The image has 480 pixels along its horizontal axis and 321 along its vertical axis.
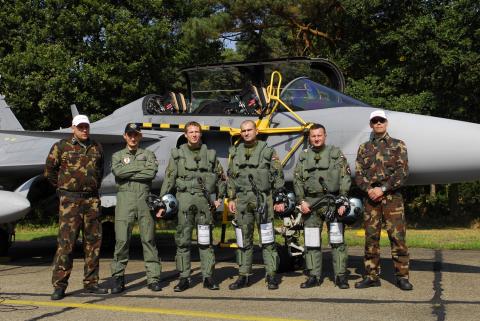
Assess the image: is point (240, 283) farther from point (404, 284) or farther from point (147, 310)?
point (404, 284)

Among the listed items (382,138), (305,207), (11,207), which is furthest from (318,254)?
(11,207)

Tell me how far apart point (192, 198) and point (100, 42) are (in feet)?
57.6

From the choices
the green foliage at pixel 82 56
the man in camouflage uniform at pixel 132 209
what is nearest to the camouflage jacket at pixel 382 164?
the man in camouflage uniform at pixel 132 209

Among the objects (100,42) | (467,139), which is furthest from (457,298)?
(100,42)

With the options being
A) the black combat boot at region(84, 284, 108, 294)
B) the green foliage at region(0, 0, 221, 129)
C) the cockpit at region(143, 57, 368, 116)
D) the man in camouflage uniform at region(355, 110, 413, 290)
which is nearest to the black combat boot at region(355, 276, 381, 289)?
the man in camouflage uniform at region(355, 110, 413, 290)

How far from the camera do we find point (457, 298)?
21.2ft

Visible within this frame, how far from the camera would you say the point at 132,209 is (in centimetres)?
729

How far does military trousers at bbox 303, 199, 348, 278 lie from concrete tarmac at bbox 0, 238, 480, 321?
0.23m

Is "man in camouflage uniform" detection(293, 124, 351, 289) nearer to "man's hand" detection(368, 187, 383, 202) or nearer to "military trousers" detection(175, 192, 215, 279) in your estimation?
"man's hand" detection(368, 187, 383, 202)

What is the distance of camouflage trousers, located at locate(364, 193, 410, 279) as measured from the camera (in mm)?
7109

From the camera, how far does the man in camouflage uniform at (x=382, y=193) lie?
7090mm

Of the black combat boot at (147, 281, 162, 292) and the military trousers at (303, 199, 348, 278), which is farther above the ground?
the military trousers at (303, 199, 348, 278)

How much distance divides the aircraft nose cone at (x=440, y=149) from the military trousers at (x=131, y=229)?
3061 millimetres

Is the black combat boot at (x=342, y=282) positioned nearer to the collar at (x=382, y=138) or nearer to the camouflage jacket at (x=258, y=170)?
the camouflage jacket at (x=258, y=170)
